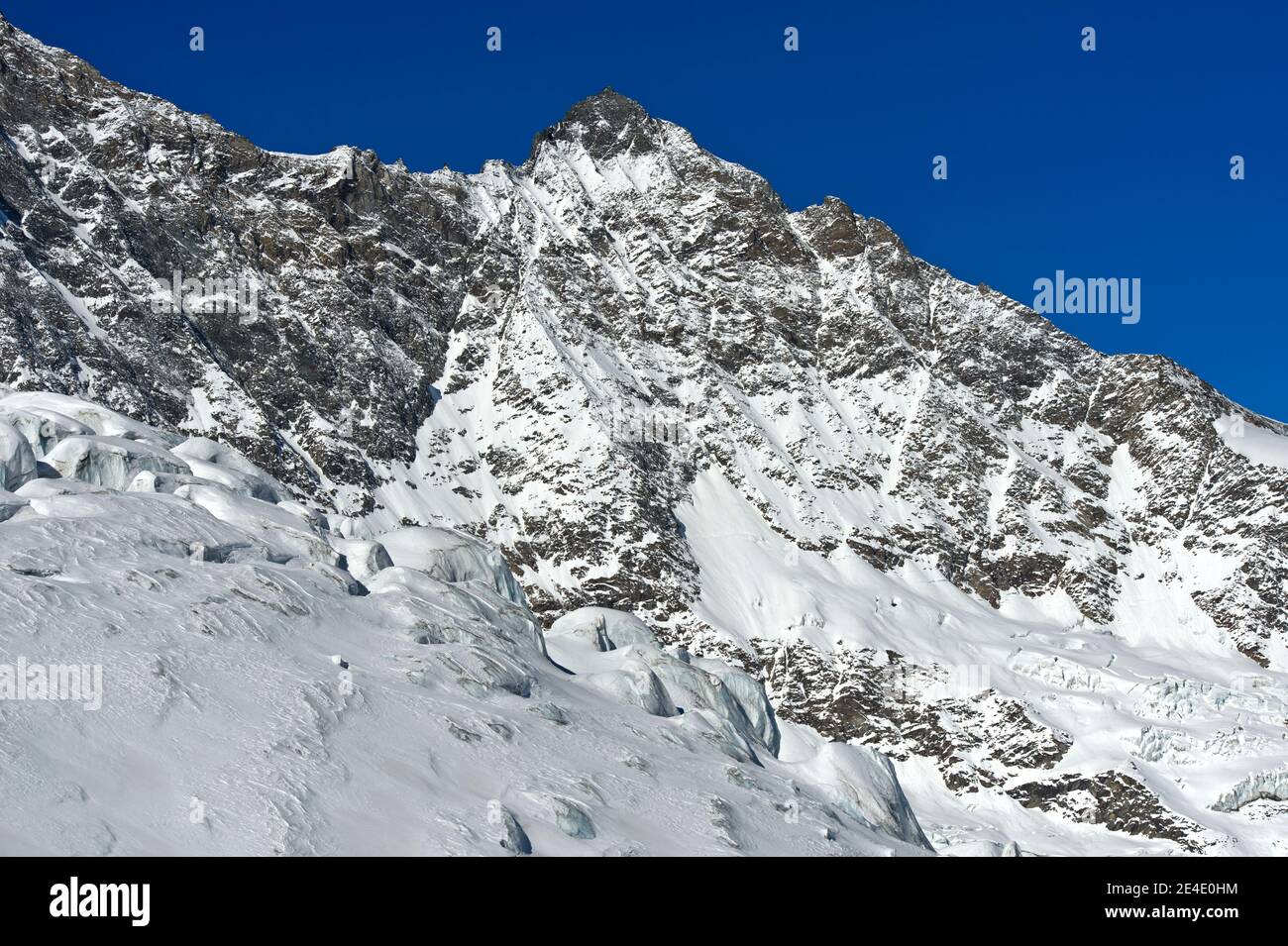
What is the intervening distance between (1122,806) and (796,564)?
5636cm

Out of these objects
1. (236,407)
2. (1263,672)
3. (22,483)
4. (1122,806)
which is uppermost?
(236,407)

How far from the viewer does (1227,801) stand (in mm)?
147750

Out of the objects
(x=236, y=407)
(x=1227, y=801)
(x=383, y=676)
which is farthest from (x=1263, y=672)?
(x=383, y=676)
